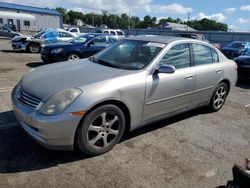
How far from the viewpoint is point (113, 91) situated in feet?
10.9

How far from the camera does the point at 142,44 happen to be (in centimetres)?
445

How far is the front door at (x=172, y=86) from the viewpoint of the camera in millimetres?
3844

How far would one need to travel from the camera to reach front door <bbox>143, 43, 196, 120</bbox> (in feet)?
12.6

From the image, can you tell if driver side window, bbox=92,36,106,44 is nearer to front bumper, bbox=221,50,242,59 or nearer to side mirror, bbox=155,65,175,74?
side mirror, bbox=155,65,175,74

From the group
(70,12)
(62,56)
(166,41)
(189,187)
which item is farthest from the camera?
(70,12)

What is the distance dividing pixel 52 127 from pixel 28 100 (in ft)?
1.85

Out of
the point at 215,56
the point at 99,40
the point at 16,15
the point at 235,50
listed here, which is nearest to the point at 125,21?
the point at 16,15

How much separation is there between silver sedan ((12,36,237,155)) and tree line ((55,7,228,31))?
9509 centimetres

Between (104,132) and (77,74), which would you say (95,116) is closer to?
(104,132)

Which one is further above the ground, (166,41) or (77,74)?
(166,41)

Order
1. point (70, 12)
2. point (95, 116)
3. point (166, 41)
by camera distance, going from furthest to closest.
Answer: point (70, 12) → point (166, 41) → point (95, 116)

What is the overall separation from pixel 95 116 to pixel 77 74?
0.76 metres

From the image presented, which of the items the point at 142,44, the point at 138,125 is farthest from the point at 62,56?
the point at 138,125

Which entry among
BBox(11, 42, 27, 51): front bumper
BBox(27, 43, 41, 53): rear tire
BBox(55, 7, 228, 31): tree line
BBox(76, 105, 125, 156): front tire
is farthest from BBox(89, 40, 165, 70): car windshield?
BBox(55, 7, 228, 31): tree line
